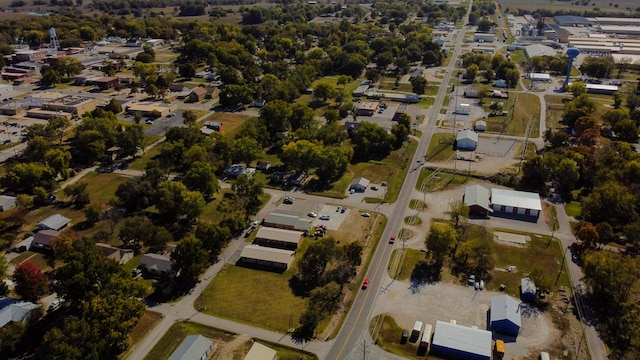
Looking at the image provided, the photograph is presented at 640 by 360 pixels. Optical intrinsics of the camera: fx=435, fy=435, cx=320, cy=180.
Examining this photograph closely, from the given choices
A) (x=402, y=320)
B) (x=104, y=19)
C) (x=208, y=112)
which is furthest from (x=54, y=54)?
(x=402, y=320)

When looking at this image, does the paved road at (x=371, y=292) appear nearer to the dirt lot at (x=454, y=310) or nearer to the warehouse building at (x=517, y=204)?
the dirt lot at (x=454, y=310)

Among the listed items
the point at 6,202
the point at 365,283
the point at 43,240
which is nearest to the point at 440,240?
the point at 365,283

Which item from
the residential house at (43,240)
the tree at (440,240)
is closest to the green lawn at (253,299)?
the tree at (440,240)

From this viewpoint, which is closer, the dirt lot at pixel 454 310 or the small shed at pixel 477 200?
the dirt lot at pixel 454 310

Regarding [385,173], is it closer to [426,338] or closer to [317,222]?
[317,222]

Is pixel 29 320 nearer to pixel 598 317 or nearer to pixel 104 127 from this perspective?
pixel 104 127
